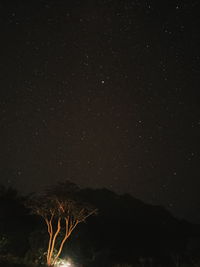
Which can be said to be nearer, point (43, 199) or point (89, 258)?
point (43, 199)

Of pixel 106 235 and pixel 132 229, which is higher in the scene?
pixel 132 229

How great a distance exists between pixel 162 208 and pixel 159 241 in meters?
9.75

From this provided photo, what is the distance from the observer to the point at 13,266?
13195 mm

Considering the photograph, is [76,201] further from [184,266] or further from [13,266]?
[184,266]

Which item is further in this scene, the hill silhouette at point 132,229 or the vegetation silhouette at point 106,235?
the hill silhouette at point 132,229

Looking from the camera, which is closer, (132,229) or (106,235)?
(106,235)

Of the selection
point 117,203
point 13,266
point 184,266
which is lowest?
point 13,266

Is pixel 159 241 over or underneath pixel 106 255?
over

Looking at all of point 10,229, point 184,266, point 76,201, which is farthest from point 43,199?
point 184,266

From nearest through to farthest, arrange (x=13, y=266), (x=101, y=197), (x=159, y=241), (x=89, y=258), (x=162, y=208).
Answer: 1. (x=13, y=266)
2. (x=89, y=258)
3. (x=159, y=241)
4. (x=101, y=197)
5. (x=162, y=208)

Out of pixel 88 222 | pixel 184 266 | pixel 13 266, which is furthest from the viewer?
pixel 88 222

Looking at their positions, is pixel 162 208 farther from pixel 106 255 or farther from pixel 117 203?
pixel 106 255

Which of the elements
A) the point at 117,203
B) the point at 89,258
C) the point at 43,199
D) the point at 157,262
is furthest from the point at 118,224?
the point at 43,199

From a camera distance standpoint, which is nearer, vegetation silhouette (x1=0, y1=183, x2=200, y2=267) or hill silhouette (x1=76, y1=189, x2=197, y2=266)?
vegetation silhouette (x1=0, y1=183, x2=200, y2=267)
